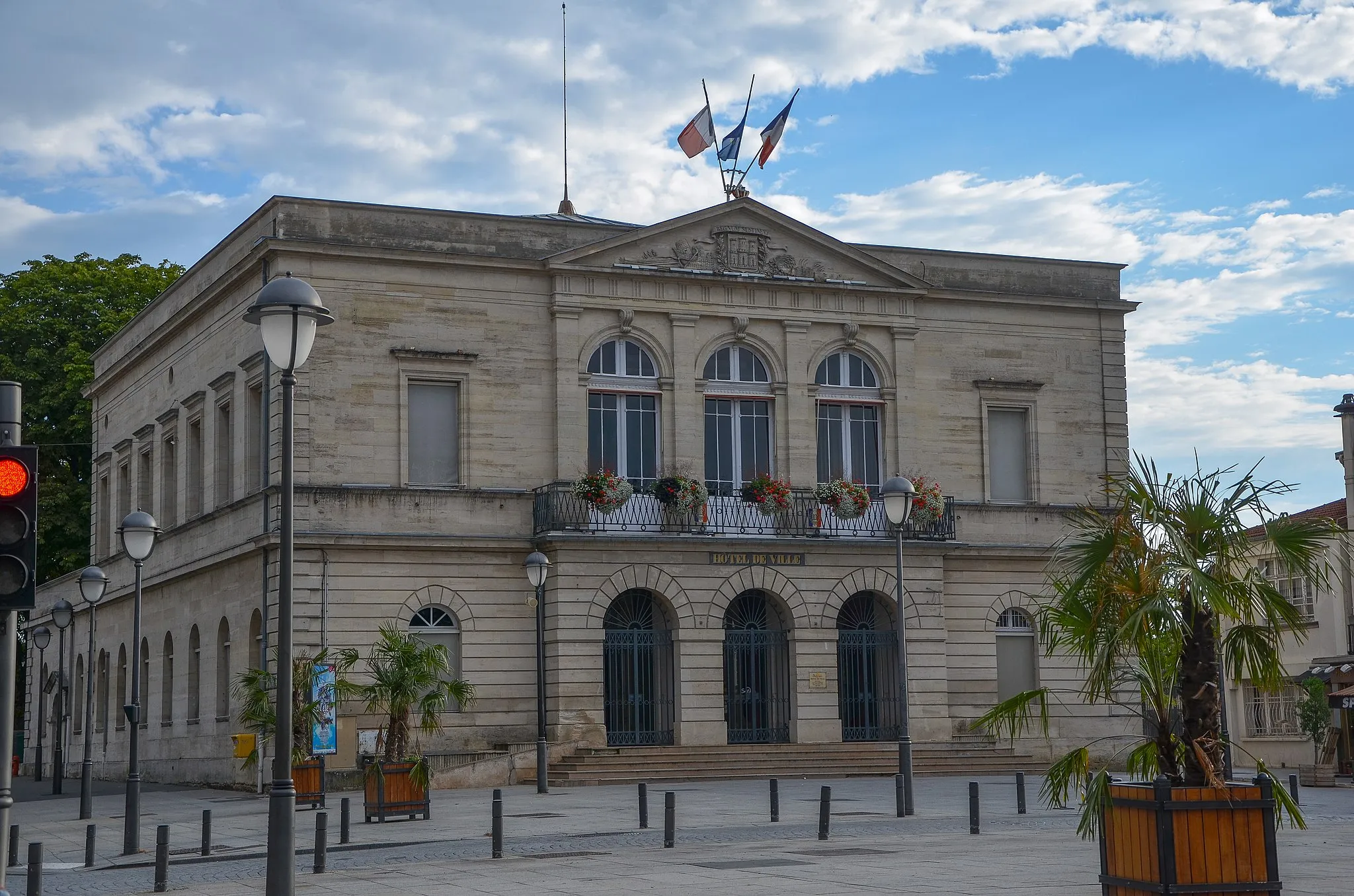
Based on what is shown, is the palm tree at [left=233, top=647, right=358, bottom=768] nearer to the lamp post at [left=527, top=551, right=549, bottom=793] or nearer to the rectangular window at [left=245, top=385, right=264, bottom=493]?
the lamp post at [left=527, top=551, right=549, bottom=793]

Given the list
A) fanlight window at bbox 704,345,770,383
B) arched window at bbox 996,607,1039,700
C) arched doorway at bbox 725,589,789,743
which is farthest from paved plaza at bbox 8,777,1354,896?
fanlight window at bbox 704,345,770,383

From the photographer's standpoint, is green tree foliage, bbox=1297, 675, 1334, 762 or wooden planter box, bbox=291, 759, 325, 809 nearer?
wooden planter box, bbox=291, 759, 325, 809

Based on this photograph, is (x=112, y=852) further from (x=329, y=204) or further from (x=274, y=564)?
(x=329, y=204)

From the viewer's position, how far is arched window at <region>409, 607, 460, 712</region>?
34.8 m

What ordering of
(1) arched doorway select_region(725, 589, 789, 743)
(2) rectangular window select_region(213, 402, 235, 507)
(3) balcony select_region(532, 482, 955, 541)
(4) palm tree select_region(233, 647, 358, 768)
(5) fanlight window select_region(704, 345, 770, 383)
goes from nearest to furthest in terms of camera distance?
(4) palm tree select_region(233, 647, 358, 768) < (3) balcony select_region(532, 482, 955, 541) < (1) arched doorway select_region(725, 589, 789, 743) < (5) fanlight window select_region(704, 345, 770, 383) < (2) rectangular window select_region(213, 402, 235, 507)

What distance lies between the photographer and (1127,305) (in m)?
41.4

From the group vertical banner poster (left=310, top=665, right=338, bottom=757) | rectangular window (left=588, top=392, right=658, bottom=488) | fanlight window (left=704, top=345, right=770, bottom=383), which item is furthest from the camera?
fanlight window (left=704, top=345, right=770, bottom=383)

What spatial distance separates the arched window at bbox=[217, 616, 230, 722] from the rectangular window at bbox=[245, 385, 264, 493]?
3.37m

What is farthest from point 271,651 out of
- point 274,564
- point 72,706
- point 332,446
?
point 72,706

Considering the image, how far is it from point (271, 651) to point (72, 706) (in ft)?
63.1

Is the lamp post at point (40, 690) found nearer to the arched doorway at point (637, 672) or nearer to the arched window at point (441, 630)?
the arched window at point (441, 630)

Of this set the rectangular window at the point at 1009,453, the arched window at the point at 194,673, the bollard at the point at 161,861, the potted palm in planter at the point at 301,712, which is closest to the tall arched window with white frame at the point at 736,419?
the rectangular window at the point at 1009,453

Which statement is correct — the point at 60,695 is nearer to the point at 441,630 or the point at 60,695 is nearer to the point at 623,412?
the point at 441,630

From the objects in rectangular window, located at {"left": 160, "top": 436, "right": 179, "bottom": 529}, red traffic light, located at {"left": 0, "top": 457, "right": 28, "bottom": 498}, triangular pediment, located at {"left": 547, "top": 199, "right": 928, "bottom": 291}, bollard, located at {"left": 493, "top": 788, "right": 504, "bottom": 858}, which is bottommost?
bollard, located at {"left": 493, "top": 788, "right": 504, "bottom": 858}
